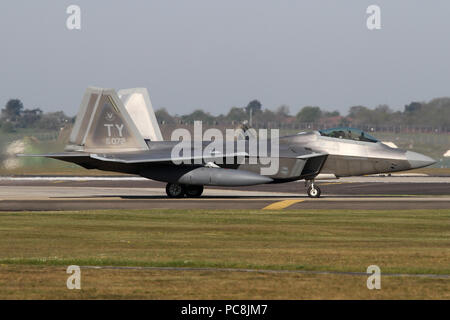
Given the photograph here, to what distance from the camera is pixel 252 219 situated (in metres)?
25.6

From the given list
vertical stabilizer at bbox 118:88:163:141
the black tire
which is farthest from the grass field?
vertical stabilizer at bbox 118:88:163:141

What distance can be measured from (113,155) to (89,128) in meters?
1.89

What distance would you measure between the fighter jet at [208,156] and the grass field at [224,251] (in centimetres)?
680

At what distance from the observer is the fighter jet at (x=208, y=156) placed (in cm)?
3509

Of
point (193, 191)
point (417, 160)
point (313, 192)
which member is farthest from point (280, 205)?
point (417, 160)

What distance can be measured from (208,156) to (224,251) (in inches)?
684

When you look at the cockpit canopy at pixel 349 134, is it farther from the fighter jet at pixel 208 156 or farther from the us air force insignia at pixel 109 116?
the us air force insignia at pixel 109 116

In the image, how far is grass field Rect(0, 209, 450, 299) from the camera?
1266 centimetres

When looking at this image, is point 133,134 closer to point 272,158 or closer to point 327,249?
point 272,158

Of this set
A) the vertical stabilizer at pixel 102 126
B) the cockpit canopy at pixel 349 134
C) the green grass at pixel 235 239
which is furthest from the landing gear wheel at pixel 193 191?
the green grass at pixel 235 239

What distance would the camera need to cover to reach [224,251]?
17.8 m

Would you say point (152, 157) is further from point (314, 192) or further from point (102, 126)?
point (314, 192)

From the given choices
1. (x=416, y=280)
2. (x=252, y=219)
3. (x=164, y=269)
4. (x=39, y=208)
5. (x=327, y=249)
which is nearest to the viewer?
(x=416, y=280)

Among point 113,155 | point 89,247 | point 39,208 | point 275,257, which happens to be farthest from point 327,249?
point 113,155
